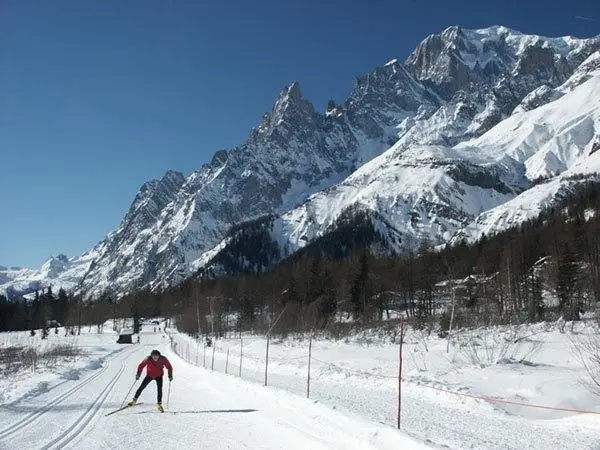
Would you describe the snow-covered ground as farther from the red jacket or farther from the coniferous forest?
the coniferous forest

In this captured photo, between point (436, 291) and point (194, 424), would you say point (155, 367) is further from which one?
point (436, 291)

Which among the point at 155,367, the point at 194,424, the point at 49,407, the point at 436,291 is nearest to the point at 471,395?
the point at 194,424

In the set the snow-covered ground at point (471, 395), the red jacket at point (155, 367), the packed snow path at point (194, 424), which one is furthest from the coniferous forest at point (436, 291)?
the red jacket at point (155, 367)

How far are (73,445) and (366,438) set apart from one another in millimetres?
5965

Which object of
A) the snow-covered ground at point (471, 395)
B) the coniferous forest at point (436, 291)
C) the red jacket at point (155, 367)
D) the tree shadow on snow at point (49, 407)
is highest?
the coniferous forest at point (436, 291)

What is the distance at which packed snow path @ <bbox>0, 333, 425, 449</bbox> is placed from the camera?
36.2ft

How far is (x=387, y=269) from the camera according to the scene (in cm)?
8106

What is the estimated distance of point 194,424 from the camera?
13297mm

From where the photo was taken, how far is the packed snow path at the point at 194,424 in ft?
36.2

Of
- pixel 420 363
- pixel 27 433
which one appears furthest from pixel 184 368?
pixel 27 433

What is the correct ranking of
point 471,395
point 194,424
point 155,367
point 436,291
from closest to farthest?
point 194,424, point 155,367, point 471,395, point 436,291

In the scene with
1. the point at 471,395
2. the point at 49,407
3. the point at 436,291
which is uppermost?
the point at 436,291

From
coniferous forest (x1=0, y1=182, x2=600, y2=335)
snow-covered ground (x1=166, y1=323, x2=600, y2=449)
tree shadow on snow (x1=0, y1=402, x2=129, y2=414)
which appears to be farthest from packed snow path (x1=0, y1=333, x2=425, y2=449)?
coniferous forest (x1=0, y1=182, x2=600, y2=335)

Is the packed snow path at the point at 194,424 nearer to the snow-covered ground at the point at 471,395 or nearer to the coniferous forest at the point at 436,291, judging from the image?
the snow-covered ground at the point at 471,395
